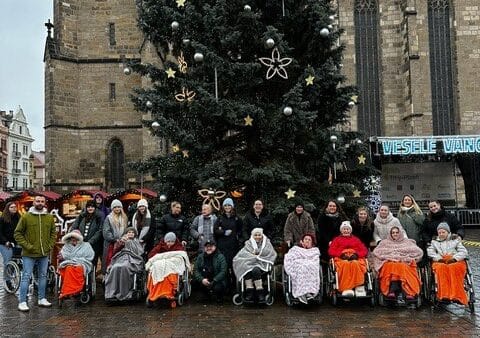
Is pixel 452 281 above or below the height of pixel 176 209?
below

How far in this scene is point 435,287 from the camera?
25.1 ft

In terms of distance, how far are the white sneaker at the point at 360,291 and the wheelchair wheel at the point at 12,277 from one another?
20.2ft

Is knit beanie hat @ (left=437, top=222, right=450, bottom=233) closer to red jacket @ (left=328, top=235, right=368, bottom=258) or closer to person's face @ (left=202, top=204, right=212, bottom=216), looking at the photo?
red jacket @ (left=328, top=235, right=368, bottom=258)

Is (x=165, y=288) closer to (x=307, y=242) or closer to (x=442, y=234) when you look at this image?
(x=307, y=242)

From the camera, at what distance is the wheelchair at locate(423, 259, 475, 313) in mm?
7418

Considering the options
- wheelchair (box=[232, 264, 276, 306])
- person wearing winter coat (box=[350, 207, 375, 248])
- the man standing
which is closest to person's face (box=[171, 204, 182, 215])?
wheelchair (box=[232, 264, 276, 306])

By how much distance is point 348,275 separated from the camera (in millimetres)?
7711

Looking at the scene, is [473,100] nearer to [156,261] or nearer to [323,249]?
[323,249]

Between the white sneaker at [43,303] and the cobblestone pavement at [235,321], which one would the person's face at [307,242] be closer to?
the cobblestone pavement at [235,321]

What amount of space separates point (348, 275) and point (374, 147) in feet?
38.3

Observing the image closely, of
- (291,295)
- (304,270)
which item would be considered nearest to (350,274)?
(304,270)

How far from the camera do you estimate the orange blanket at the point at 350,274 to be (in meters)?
7.69

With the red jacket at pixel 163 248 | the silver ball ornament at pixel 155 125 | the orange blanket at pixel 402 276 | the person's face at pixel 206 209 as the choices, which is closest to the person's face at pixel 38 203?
the red jacket at pixel 163 248

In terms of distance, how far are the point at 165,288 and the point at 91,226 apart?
2.22m
